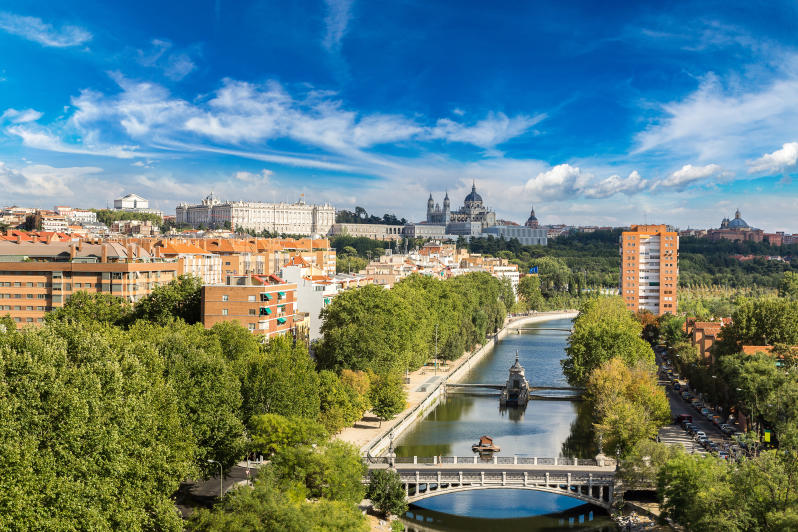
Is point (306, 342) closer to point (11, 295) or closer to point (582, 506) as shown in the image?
point (11, 295)

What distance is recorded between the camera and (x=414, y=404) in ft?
148

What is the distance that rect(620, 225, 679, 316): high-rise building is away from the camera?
79.6 m

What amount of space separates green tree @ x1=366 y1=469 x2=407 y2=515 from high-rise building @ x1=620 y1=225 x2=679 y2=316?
181ft

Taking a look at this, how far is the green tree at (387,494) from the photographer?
92.5 feet

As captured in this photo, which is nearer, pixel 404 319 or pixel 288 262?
pixel 404 319

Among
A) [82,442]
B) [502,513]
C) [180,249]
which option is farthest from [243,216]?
[82,442]

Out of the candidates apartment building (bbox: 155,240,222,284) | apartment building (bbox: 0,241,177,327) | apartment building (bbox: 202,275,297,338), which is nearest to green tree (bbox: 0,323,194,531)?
apartment building (bbox: 202,275,297,338)

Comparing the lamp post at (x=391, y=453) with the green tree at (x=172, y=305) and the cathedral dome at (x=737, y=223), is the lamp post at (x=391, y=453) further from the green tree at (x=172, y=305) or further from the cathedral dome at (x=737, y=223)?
the cathedral dome at (x=737, y=223)

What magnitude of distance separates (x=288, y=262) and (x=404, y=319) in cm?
2885

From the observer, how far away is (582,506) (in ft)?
102

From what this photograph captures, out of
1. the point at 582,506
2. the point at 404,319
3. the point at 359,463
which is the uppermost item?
the point at 404,319

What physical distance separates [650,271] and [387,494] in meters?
57.7

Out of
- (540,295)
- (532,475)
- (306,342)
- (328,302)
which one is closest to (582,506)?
(532,475)

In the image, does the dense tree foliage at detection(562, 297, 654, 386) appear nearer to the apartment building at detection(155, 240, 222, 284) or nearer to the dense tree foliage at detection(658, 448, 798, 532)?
the dense tree foliage at detection(658, 448, 798, 532)
